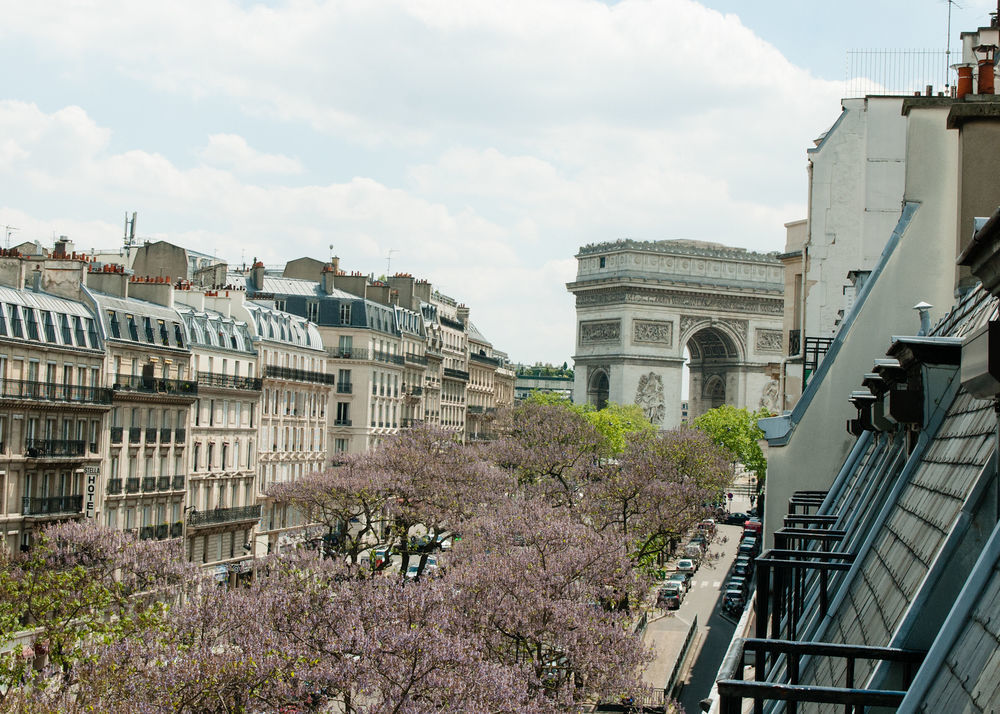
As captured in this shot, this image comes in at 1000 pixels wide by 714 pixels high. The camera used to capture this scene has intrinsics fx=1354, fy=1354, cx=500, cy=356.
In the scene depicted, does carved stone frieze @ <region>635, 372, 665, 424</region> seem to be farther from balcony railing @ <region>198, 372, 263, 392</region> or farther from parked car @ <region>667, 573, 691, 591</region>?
balcony railing @ <region>198, 372, 263, 392</region>

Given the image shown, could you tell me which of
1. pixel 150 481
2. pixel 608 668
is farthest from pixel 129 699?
pixel 150 481

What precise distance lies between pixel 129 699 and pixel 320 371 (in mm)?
51658

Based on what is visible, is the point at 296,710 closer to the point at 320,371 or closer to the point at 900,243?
the point at 900,243

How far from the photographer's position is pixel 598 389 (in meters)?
117

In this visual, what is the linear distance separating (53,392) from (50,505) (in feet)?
12.0

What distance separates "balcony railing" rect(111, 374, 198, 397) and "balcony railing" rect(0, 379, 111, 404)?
1034 millimetres

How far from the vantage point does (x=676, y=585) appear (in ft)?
175

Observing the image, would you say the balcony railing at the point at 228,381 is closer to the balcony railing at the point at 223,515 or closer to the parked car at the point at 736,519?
the balcony railing at the point at 223,515

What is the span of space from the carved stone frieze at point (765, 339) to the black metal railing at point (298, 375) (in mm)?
57114

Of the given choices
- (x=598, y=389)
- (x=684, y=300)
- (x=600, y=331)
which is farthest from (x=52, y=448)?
(x=684, y=300)

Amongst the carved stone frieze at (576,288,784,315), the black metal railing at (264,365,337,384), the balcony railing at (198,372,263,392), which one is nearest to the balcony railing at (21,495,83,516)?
the balcony railing at (198,372,263,392)

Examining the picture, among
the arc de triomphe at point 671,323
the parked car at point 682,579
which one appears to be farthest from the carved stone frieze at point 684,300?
the parked car at point 682,579

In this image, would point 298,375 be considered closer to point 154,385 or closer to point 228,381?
point 228,381

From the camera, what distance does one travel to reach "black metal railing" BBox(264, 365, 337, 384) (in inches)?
2510
